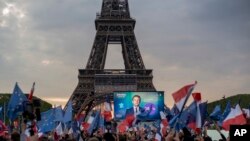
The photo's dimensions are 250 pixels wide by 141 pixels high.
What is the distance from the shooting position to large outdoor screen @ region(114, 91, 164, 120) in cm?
4903

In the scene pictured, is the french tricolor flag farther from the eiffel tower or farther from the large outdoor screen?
the eiffel tower

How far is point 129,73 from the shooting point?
78000 millimetres

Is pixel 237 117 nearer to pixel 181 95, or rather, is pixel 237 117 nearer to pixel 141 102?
pixel 181 95

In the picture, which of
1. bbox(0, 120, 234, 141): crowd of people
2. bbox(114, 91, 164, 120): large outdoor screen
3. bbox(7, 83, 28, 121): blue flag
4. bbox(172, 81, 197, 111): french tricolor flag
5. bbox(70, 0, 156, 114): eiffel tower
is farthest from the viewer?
bbox(70, 0, 156, 114): eiffel tower

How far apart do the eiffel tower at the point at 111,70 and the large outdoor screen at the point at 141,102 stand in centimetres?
2355

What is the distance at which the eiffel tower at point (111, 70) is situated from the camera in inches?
3014

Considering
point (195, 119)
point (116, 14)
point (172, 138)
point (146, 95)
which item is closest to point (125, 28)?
point (116, 14)

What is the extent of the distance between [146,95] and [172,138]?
41.6 meters

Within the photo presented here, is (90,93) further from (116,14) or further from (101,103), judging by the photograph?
Answer: (116,14)

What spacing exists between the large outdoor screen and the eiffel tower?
23.6 m

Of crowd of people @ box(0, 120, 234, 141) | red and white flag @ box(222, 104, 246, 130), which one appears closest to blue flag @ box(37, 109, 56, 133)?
crowd of people @ box(0, 120, 234, 141)

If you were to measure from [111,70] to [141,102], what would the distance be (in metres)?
29.4

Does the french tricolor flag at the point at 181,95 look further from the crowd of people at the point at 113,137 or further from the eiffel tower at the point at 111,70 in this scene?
the eiffel tower at the point at 111,70

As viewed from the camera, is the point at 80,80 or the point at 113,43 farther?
the point at 113,43
